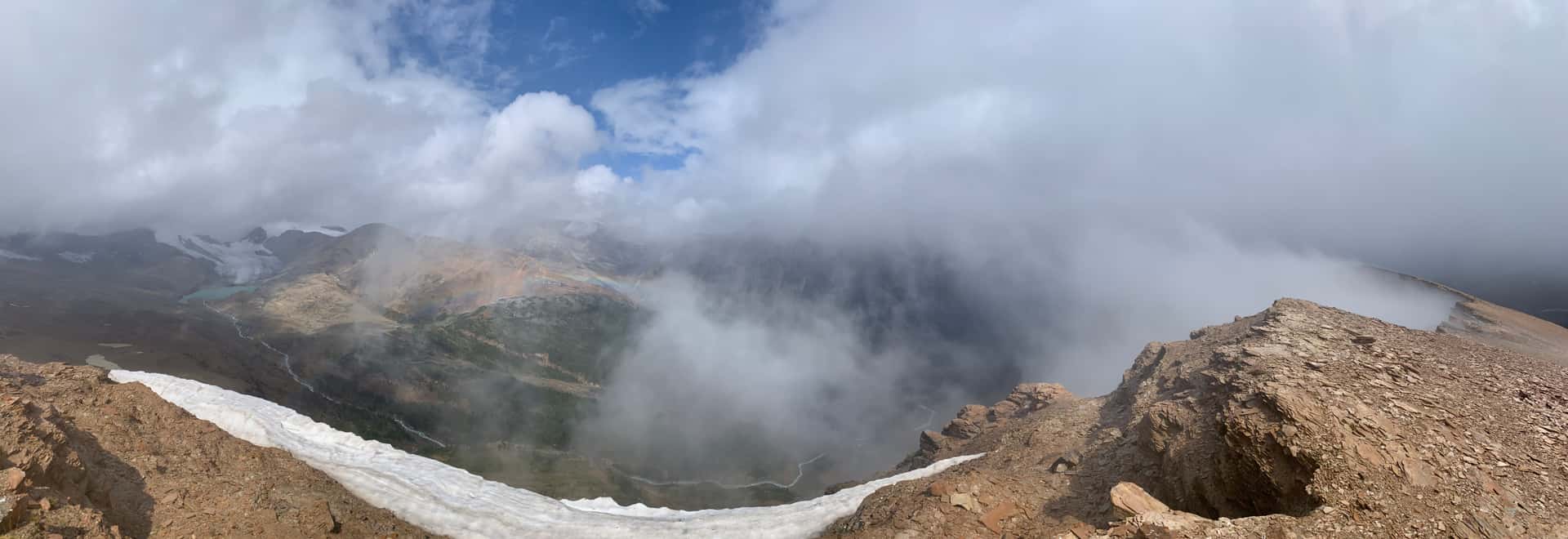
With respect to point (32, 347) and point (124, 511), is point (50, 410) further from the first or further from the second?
point (32, 347)

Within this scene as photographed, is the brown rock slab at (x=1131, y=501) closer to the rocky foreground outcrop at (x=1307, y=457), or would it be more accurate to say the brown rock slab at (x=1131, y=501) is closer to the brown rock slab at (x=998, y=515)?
the rocky foreground outcrop at (x=1307, y=457)

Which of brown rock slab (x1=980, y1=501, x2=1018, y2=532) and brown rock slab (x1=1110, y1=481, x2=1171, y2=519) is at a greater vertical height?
brown rock slab (x1=1110, y1=481, x2=1171, y2=519)

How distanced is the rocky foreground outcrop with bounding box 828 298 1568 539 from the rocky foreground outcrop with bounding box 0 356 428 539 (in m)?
18.0

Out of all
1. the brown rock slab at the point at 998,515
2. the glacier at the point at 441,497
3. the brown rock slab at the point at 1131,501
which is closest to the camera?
the brown rock slab at the point at 1131,501

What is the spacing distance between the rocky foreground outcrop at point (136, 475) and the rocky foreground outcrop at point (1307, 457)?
59.1ft

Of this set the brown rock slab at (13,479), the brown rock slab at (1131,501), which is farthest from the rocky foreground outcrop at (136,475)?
the brown rock slab at (1131,501)

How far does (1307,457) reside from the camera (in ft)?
51.5


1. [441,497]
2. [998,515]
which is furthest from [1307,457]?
[441,497]

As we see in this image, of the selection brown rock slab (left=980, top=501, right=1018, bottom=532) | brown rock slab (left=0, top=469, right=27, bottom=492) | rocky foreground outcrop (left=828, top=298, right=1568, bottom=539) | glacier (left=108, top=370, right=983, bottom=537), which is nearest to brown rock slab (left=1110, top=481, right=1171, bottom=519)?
rocky foreground outcrop (left=828, top=298, right=1568, bottom=539)

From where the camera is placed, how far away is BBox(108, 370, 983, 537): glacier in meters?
22.5

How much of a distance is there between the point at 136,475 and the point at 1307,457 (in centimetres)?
3110

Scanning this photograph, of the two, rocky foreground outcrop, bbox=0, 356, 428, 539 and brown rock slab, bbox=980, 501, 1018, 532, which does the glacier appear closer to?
rocky foreground outcrop, bbox=0, 356, 428, 539

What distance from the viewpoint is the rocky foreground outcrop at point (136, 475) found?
1255cm

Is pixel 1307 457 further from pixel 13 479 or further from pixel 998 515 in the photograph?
pixel 13 479
